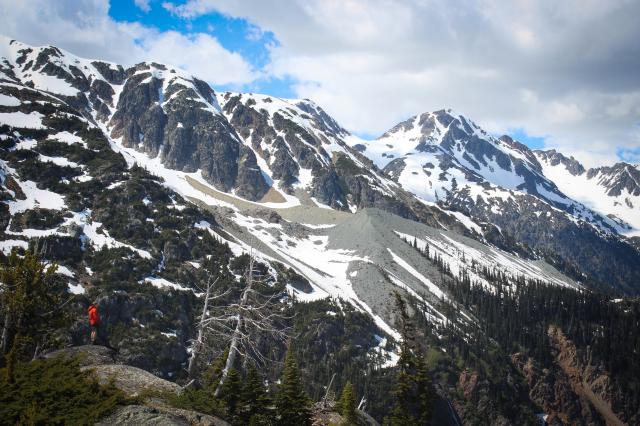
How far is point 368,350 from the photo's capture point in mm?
149625

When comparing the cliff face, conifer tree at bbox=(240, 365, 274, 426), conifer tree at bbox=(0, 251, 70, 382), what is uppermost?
conifer tree at bbox=(0, 251, 70, 382)

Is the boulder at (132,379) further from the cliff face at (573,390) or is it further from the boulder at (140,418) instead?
the cliff face at (573,390)

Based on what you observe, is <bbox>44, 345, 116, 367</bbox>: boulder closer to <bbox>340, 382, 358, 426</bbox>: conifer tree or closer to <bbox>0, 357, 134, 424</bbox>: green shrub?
<bbox>0, 357, 134, 424</bbox>: green shrub

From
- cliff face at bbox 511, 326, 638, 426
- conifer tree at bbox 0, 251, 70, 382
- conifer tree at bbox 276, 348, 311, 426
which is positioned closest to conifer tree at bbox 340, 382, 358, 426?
conifer tree at bbox 276, 348, 311, 426

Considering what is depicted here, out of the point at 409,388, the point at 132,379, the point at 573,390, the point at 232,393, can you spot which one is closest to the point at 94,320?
the point at 132,379

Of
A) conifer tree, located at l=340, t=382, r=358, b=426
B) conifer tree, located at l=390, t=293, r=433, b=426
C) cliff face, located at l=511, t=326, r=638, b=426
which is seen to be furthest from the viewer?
cliff face, located at l=511, t=326, r=638, b=426

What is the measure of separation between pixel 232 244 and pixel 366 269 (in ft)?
174

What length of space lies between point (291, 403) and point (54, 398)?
1810 centimetres

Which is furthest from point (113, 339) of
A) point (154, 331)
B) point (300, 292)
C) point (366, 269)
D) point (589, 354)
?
point (589, 354)

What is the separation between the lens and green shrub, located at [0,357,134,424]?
16.5 metres

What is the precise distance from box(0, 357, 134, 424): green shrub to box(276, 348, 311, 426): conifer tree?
1480 centimetres

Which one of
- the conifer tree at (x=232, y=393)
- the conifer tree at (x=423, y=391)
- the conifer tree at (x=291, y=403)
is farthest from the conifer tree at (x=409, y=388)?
the conifer tree at (x=232, y=393)

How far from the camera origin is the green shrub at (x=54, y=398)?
16547 mm

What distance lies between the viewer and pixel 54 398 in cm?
1808
